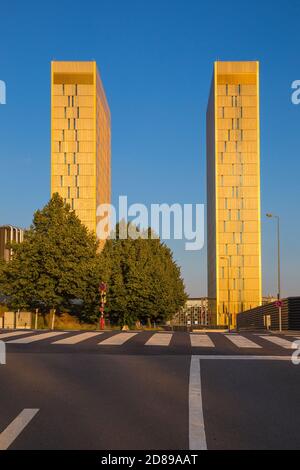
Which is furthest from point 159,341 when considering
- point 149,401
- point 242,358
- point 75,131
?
point 75,131

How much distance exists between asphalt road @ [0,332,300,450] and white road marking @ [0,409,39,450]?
1cm

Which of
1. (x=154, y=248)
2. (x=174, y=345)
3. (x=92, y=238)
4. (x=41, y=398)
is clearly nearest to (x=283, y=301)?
(x=92, y=238)

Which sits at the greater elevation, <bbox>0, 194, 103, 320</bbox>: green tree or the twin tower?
the twin tower

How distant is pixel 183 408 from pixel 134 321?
162ft

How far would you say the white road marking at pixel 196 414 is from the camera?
583 cm

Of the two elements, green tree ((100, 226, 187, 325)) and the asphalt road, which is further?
green tree ((100, 226, 187, 325))

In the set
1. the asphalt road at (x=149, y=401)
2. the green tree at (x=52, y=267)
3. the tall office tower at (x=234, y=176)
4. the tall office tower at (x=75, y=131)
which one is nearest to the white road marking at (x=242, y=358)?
the asphalt road at (x=149, y=401)

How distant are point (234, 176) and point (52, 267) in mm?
80359

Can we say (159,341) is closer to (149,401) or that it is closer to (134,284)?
(149,401)

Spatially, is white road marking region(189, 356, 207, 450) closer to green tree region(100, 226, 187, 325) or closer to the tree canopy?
the tree canopy

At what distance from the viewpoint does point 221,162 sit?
124m

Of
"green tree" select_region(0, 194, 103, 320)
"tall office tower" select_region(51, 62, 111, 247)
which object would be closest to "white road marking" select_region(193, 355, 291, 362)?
"green tree" select_region(0, 194, 103, 320)

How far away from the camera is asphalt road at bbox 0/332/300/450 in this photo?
19.6 ft

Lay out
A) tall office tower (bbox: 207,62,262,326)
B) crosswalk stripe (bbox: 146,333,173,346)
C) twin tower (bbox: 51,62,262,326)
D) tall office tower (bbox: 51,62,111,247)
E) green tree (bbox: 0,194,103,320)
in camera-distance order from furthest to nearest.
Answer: tall office tower (bbox: 207,62,262,326) → twin tower (bbox: 51,62,262,326) → tall office tower (bbox: 51,62,111,247) → green tree (bbox: 0,194,103,320) → crosswalk stripe (bbox: 146,333,173,346)
